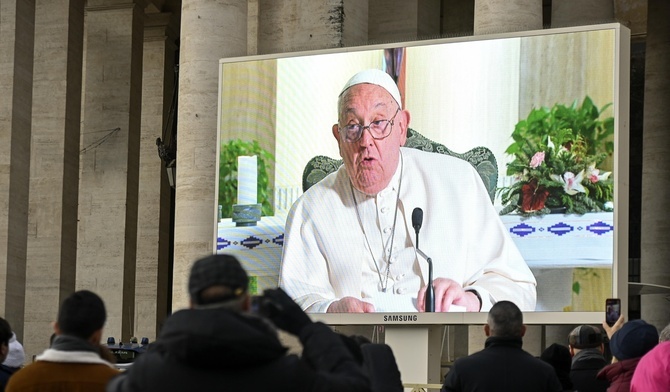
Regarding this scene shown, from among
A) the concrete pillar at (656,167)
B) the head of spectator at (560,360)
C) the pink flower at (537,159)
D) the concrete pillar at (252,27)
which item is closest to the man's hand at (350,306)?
the pink flower at (537,159)

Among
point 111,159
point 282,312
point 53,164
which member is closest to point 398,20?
point 53,164

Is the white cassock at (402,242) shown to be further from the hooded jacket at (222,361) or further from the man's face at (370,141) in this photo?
the hooded jacket at (222,361)

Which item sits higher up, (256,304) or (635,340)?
(256,304)

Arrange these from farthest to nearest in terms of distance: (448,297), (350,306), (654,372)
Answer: (350,306) → (448,297) → (654,372)

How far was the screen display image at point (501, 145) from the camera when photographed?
1488 centimetres

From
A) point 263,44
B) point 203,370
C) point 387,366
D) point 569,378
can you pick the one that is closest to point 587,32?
point 263,44

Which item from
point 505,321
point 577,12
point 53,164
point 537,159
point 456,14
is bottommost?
point 505,321

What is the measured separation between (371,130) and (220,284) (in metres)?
12.3

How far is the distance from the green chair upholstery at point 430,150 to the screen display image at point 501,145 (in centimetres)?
1

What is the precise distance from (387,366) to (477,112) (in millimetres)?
8912

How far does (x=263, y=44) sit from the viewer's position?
1884 cm

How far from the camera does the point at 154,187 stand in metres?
29.4

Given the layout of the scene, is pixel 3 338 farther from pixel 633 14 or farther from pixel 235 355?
pixel 633 14

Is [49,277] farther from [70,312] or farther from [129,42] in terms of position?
[70,312]
